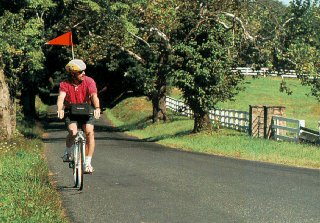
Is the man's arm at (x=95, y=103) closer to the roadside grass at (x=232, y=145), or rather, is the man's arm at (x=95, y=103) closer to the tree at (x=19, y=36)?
the roadside grass at (x=232, y=145)

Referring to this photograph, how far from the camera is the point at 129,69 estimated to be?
49031 mm

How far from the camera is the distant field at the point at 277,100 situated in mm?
57653

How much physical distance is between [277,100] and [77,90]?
178 ft

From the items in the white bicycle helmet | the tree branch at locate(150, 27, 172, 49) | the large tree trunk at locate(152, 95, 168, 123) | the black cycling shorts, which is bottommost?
the large tree trunk at locate(152, 95, 168, 123)

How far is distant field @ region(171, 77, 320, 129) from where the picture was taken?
57653 mm

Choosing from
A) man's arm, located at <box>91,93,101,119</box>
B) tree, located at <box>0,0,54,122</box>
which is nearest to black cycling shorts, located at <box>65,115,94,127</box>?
man's arm, located at <box>91,93,101,119</box>

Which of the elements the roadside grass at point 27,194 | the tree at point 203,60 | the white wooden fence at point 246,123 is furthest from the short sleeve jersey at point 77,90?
the tree at point 203,60

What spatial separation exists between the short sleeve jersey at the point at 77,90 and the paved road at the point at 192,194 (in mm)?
1715

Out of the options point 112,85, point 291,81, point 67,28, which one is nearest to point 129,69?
point 67,28

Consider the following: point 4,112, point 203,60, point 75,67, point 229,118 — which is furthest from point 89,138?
point 229,118

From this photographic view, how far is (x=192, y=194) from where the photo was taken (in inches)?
464

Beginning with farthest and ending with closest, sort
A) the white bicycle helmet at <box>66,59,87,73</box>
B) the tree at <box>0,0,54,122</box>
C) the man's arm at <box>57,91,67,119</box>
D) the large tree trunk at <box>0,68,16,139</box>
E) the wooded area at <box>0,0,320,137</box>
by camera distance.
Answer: the tree at <box>0,0,54,122</box>
the wooded area at <box>0,0,320,137</box>
the large tree trunk at <box>0,68,16,139</box>
the white bicycle helmet at <box>66,59,87,73</box>
the man's arm at <box>57,91,67,119</box>

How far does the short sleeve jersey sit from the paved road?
1.72m

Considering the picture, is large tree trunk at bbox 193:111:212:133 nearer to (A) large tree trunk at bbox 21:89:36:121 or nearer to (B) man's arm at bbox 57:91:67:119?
(B) man's arm at bbox 57:91:67:119
